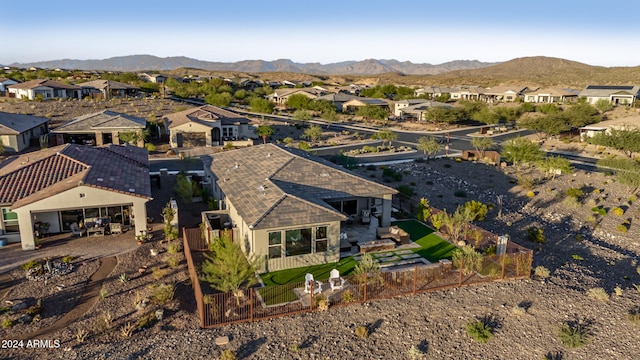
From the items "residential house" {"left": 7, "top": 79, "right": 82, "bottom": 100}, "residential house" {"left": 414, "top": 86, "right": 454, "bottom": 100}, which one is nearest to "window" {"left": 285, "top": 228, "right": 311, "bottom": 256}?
"residential house" {"left": 7, "top": 79, "right": 82, "bottom": 100}

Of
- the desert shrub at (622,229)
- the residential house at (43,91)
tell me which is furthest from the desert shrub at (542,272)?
the residential house at (43,91)

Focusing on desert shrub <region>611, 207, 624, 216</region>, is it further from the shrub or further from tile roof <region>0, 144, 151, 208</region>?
tile roof <region>0, 144, 151, 208</region>

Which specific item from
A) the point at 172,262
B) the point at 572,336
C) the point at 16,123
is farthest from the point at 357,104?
the point at 572,336

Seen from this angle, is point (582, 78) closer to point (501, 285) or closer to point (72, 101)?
point (72, 101)

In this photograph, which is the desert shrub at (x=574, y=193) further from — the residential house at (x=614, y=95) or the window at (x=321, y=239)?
the residential house at (x=614, y=95)

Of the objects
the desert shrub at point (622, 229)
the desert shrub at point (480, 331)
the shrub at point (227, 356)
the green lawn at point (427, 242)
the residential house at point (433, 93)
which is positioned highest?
the residential house at point (433, 93)

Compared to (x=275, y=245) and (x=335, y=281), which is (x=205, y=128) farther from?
(x=335, y=281)
